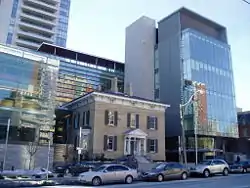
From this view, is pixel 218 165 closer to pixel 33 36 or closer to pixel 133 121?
pixel 133 121

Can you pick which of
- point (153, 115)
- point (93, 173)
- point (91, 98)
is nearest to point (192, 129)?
point (153, 115)

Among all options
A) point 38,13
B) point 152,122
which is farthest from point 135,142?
point 38,13

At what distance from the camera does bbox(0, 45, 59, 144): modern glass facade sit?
34.1 m

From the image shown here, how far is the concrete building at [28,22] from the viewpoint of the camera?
257ft

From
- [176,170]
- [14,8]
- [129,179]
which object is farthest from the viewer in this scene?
[14,8]

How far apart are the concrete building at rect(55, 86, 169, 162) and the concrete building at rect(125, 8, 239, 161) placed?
1003 cm

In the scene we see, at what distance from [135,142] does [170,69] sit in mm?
20738

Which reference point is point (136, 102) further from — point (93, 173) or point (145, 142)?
point (93, 173)

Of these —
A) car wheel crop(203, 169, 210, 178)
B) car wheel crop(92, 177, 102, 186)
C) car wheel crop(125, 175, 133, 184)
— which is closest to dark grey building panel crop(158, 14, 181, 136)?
car wheel crop(203, 169, 210, 178)

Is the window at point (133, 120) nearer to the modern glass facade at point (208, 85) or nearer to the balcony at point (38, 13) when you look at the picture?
the modern glass facade at point (208, 85)

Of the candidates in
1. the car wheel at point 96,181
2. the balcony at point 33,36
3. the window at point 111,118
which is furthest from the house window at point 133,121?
the balcony at point 33,36

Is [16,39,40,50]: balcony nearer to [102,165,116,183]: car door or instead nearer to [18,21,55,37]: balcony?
[18,21,55,37]: balcony

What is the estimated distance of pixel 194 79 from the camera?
5197 cm

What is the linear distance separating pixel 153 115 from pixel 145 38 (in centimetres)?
2621
